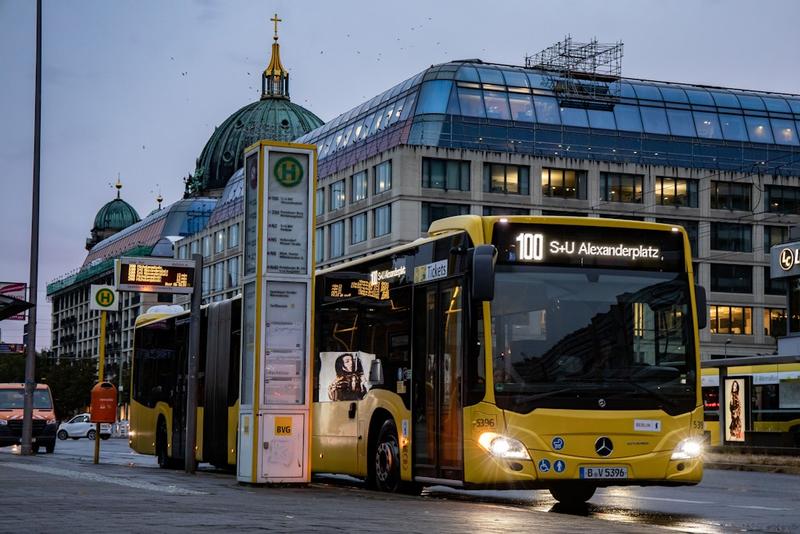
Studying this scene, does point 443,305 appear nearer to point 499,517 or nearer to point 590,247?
point 590,247

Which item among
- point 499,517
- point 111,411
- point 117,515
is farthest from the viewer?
point 111,411

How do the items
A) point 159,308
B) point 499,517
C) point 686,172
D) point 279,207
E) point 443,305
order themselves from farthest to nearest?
point 686,172, point 159,308, point 279,207, point 443,305, point 499,517

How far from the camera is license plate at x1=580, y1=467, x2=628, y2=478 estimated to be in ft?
51.8

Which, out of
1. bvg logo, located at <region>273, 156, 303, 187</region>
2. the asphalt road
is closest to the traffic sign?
the asphalt road

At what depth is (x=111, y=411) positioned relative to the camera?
100ft

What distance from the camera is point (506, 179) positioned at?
8056 cm

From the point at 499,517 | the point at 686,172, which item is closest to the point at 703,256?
the point at 686,172

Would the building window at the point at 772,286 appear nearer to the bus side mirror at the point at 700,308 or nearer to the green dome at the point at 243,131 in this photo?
the bus side mirror at the point at 700,308

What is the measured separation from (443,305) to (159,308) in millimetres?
18850

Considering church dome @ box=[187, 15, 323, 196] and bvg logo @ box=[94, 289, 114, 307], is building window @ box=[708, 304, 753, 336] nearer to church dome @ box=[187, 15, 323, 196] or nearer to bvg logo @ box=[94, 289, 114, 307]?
bvg logo @ box=[94, 289, 114, 307]

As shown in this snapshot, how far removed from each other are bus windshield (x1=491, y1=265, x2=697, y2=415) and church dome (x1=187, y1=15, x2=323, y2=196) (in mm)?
144551

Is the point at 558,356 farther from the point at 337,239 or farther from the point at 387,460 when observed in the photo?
the point at 337,239

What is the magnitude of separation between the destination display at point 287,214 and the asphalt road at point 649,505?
2907 millimetres

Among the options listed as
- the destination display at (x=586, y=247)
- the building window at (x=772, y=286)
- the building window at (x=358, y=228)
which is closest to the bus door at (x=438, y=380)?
the destination display at (x=586, y=247)
